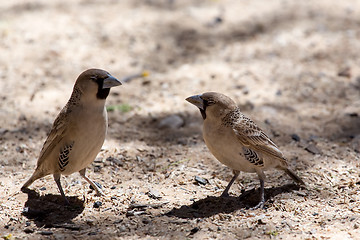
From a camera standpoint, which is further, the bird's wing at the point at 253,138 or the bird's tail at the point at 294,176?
the bird's tail at the point at 294,176

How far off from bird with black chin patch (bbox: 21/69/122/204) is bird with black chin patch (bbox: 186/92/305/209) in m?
0.97

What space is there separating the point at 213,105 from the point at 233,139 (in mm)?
411

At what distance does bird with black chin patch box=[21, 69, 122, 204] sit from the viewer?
16.2 feet

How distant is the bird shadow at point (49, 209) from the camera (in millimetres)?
4852

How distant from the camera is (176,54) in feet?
30.6

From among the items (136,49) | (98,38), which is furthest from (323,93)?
(98,38)

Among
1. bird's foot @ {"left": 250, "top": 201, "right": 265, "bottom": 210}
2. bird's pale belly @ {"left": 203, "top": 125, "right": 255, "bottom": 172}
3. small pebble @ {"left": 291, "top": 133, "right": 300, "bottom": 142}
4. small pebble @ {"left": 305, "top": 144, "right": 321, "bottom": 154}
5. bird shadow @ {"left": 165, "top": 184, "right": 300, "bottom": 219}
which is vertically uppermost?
bird's pale belly @ {"left": 203, "top": 125, "right": 255, "bottom": 172}

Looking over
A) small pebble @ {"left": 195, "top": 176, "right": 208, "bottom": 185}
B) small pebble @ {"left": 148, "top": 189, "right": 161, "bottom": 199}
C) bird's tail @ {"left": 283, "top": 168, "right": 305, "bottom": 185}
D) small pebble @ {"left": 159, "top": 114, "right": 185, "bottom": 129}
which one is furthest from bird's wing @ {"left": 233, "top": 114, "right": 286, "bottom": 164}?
small pebble @ {"left": 159, "top": 114, "right": 185, "bottom": 129}

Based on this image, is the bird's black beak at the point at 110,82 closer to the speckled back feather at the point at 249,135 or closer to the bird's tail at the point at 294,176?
the speckled back feather at the point at 249,135

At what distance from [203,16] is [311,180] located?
5.74m

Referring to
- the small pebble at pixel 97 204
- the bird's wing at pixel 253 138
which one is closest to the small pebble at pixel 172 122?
the bird's wing at pixel 253 138

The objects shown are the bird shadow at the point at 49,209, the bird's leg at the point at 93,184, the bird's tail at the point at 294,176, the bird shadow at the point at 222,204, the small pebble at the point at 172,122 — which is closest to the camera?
the bird shadow at the point at 49,209

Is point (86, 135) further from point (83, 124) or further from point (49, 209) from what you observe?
point (49, 209)

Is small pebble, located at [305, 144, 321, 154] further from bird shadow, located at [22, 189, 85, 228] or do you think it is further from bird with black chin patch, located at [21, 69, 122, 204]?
bird shadow, located at [22, 189, 85, 228]
